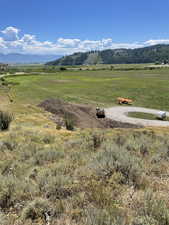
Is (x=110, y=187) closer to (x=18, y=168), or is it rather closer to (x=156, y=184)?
(x=156, y=184)

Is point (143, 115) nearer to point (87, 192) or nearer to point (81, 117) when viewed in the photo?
point (81, 117)

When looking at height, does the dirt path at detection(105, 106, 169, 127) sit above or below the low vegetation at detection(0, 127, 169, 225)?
below

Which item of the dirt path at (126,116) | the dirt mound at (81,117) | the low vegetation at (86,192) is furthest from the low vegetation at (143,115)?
the low vegetation at (86,192)

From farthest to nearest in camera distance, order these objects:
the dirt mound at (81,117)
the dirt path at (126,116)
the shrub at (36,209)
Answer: the dirt path at (126,116) → the dirt mound at (81,117) → the shrub at (36,209)

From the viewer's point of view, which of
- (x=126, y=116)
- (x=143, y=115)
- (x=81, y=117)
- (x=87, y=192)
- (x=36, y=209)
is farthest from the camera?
(x=143, y=115)

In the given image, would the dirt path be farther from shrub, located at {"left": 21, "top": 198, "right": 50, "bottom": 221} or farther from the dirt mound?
shrub, located at {"left": 21, "top": 198, "right": 50, "bottom": 221}

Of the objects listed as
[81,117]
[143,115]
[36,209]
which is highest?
[36,209]

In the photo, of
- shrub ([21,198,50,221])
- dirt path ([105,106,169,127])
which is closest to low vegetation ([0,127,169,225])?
shrub ([21,198,50,221])

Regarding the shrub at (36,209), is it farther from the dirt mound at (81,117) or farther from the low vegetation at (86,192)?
the dirt mound at (81,117)

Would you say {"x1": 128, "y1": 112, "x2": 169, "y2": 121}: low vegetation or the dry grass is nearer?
the dry grass

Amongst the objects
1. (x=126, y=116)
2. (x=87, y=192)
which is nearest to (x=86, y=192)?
(x=87, y=192)

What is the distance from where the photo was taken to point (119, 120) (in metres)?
24.0

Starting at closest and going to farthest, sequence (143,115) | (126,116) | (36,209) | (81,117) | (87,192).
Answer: (36,209)
(87,192)
(81,117)
(126,116)
(143,115)

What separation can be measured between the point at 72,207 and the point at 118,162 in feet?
5.41
